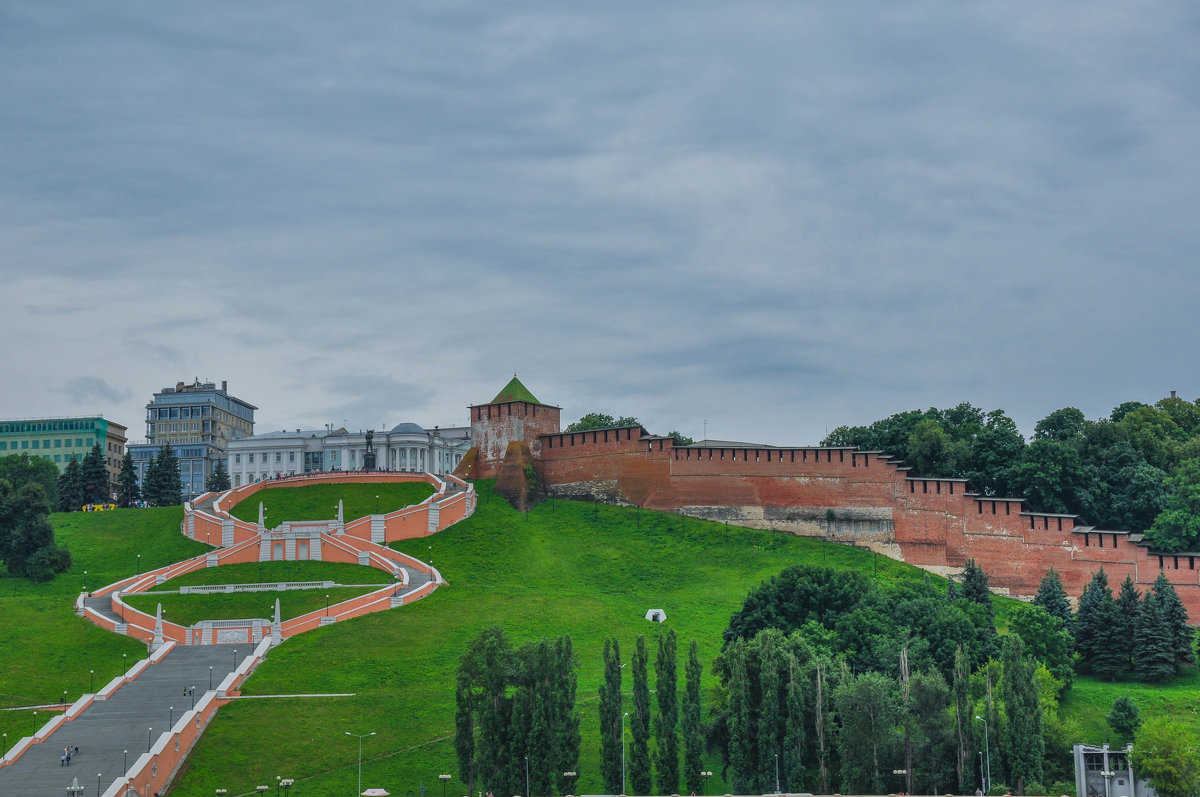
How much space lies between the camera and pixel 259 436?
123312mm

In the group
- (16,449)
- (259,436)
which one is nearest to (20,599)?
(259,436)

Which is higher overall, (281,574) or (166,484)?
(166,484)

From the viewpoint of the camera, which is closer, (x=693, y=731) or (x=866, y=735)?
(x=866, y=735)

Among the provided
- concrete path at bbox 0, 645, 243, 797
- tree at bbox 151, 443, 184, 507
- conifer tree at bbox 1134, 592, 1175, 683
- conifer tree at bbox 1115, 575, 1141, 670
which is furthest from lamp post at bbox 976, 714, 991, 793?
tree at bbox 151, 443, 184, 507

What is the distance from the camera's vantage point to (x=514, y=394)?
3484 inches

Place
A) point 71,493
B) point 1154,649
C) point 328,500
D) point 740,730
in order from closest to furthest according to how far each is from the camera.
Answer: point 740,730 < point 1154,649 < point 328,500 < point 71,493

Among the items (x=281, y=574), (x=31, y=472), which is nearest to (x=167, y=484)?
(x=31, y=472)

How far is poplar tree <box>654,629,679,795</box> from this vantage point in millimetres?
45094

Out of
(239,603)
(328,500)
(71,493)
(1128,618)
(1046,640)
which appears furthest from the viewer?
(71,493)

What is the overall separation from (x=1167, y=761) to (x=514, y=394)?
164 ft

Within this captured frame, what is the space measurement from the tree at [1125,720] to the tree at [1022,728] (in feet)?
20.3

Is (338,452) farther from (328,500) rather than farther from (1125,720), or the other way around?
(1125,720)

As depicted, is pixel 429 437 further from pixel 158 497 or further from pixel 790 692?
pixel 790 692

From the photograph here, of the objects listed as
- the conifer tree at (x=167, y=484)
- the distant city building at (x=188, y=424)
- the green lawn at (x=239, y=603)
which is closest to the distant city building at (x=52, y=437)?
the distant city building at (x=188, y=424)
